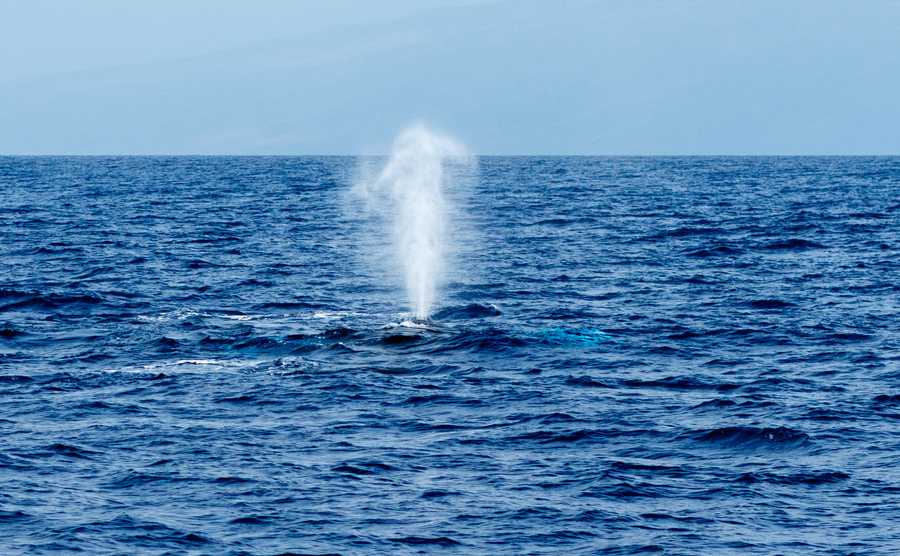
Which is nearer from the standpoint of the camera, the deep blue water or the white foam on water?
the deep blue water

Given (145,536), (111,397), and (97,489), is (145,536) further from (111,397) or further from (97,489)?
(111,397)

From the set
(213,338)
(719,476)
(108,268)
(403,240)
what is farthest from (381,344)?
(403,240)

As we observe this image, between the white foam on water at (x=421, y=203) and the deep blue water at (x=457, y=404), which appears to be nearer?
the deep blue water at (x=457, y=404)

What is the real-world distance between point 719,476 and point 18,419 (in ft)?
59.6

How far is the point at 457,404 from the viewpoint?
3831cm

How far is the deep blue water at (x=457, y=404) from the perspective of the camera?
2788 cm

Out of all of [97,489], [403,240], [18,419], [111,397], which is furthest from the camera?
[403,240]

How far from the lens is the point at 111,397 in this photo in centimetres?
3888

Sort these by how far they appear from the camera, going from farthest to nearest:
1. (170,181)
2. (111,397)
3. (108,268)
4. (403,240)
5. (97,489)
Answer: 1. (170,181)
2. (403,240)
3. (108,268)
4. (111,397)
5. (97,489)

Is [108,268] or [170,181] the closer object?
[108,268]

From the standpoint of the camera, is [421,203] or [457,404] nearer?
[457,404]

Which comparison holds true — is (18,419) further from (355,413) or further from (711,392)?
(711,392)

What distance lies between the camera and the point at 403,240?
89.2m

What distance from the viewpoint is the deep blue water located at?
27875mm
